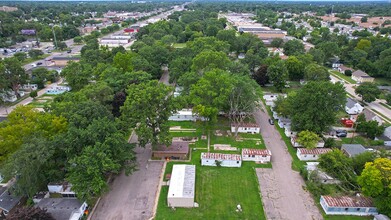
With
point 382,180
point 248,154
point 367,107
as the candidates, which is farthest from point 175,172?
point 367,107

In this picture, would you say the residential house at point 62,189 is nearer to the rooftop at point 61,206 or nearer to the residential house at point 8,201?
the rooftop at point 61,206

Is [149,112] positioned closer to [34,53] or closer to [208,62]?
[208,62]

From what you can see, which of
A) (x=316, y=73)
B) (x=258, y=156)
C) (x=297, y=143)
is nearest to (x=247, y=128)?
(x=297, y=143)

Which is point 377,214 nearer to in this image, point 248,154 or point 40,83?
point 248,154

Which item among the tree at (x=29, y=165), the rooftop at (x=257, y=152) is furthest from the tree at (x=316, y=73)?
the tree at (x=29, y=165)

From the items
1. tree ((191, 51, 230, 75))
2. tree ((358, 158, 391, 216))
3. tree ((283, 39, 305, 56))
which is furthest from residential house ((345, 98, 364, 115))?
tree ((283, 39, 305, 56))

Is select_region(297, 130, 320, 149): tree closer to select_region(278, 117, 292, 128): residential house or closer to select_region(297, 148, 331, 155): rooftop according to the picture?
select_region(297, 148, 331, 155): rooftop
